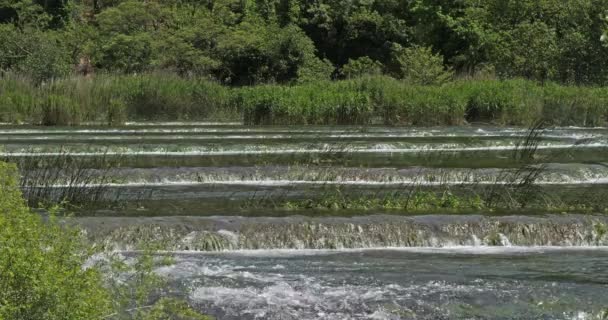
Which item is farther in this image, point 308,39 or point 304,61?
point 308,39

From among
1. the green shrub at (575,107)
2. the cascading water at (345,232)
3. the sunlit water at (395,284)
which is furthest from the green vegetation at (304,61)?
the sunlit water at (395,284)

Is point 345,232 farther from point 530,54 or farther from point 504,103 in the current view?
point 530,54

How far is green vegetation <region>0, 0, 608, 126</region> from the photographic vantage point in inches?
1072

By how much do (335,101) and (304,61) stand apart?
13619 millimetres

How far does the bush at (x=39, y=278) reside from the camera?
456 cm

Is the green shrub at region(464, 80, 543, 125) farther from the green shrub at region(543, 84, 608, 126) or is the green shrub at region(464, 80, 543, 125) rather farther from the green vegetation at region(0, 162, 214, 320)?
the green vegetation at region(0, 162, 214, 320)

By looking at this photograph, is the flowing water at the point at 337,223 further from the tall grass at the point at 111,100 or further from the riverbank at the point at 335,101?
the riverbank at the point at 335,101

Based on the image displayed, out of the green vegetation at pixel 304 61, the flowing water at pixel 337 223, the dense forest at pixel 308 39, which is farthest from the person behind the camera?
the dense forest at pixel 308 39

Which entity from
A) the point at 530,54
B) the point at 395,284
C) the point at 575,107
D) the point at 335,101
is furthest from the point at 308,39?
the point at 395,284

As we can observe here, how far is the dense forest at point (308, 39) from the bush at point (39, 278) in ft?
93.5

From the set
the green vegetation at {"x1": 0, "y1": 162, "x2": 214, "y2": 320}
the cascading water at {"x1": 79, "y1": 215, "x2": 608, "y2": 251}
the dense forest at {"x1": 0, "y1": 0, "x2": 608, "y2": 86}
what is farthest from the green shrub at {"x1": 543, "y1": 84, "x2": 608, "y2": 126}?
the green vegetation at {"x1": 0, "y1": 162, "x2": 214, "y2": 320}

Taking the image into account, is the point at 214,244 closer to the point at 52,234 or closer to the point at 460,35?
the point at 52,234

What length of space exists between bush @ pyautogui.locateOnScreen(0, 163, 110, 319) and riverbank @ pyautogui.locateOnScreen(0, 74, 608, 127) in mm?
21498

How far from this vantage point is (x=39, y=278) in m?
4.59
